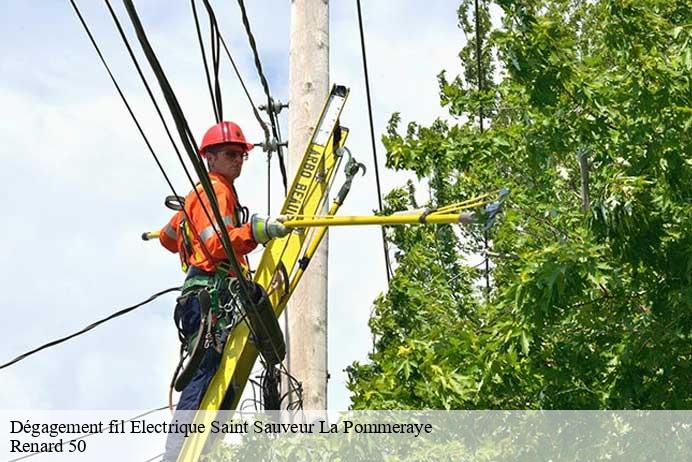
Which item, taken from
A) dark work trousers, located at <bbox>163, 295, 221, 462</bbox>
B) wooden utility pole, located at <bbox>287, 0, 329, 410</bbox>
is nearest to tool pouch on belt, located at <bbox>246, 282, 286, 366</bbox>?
wooden utility pole, located at <bbox>287, 0, 329, 410</bbox>

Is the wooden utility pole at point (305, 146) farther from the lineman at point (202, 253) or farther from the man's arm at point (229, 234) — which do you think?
the man's arm at point (229, 234)

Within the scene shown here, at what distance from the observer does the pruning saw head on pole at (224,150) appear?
22.8 ft

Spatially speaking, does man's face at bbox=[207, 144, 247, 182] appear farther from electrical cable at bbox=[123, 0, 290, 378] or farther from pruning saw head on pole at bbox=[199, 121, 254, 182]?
electrical cable at bbox=[123, 0, 290, 378]

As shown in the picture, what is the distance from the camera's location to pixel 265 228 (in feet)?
20.0

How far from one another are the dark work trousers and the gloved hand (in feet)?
2.16

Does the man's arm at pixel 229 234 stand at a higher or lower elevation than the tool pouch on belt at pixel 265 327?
higher

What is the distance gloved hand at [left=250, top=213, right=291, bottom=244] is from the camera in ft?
20.1

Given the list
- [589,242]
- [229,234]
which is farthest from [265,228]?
[589,242]

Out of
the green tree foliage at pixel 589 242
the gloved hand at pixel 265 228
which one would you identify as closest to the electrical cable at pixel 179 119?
the gloved hand at pixel 265 228

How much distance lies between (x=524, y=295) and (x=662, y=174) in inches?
40.1

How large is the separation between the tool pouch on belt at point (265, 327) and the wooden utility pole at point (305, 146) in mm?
166

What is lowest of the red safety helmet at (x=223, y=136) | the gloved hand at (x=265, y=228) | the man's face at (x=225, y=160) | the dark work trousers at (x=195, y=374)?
the dark work trousers at (x=195, y=374)

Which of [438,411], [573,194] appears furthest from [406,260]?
[438,411]

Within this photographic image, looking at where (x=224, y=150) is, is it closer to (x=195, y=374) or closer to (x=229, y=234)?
(x=229, y=234)
